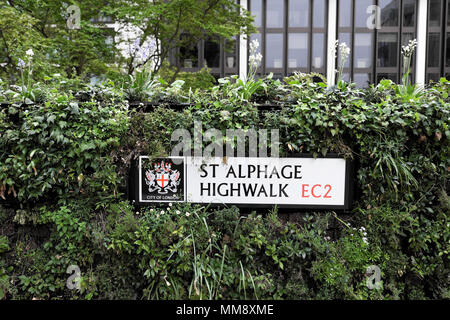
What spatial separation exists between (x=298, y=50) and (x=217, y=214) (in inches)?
714

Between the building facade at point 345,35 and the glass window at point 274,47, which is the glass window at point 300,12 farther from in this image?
the glass window at point 274,47

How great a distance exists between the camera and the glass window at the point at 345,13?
18.7 metres

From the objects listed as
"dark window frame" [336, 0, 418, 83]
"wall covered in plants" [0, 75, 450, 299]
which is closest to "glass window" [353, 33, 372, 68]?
"dark window frame" [336, 0, 418, 83]

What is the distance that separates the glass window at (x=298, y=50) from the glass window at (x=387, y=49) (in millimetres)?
4514

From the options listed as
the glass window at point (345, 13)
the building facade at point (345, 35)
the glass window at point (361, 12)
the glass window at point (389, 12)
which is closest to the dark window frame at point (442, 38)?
the building facade at point (345, 35)

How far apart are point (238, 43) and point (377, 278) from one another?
18.1 metres

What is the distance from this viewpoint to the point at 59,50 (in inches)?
365

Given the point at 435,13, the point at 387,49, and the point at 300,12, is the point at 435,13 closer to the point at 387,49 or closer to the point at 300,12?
the point at 387,49

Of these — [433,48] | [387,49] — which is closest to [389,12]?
[387,49]

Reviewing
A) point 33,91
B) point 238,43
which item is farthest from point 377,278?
point 238,43

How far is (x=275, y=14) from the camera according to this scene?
743 inches

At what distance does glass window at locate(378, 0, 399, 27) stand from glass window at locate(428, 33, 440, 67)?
2.44 m

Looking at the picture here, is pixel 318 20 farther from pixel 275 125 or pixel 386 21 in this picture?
pixel 275 125
